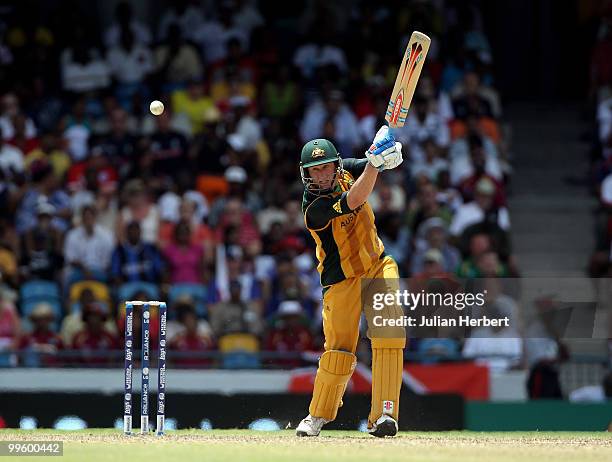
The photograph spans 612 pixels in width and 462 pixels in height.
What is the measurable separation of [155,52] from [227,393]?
7390 millimetres

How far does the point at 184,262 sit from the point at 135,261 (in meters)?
0.51

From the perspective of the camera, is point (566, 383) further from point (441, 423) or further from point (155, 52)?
point (155, 52)

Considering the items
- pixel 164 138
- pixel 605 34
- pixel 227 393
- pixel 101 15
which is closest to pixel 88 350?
pixel 227 393

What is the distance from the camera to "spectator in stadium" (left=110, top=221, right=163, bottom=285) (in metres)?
14.8

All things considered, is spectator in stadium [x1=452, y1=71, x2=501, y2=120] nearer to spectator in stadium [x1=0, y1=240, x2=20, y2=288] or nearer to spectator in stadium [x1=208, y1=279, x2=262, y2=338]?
spectator in stadium [x1=208, y1=279, x2=262, y2=338]

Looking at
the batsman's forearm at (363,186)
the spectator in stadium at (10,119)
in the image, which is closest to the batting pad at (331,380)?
the batsman's forearm at (363,186)

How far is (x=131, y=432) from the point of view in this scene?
9672 millimetres

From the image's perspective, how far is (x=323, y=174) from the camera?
9.38 meters

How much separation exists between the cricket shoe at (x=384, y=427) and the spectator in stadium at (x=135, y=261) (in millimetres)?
5810

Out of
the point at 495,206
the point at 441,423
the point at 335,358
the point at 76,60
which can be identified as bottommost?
the point at 441,423

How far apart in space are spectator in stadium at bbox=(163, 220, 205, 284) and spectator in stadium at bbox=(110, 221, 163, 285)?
0.37 ft

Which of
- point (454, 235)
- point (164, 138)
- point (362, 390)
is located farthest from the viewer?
point (164, 138)

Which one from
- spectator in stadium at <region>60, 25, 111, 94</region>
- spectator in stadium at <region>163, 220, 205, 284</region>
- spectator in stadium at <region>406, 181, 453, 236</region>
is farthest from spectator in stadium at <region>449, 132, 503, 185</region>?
spectator in stadium at <region>60, 25, 111, 94</region>

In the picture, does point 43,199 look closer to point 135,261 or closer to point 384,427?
point 135,261
